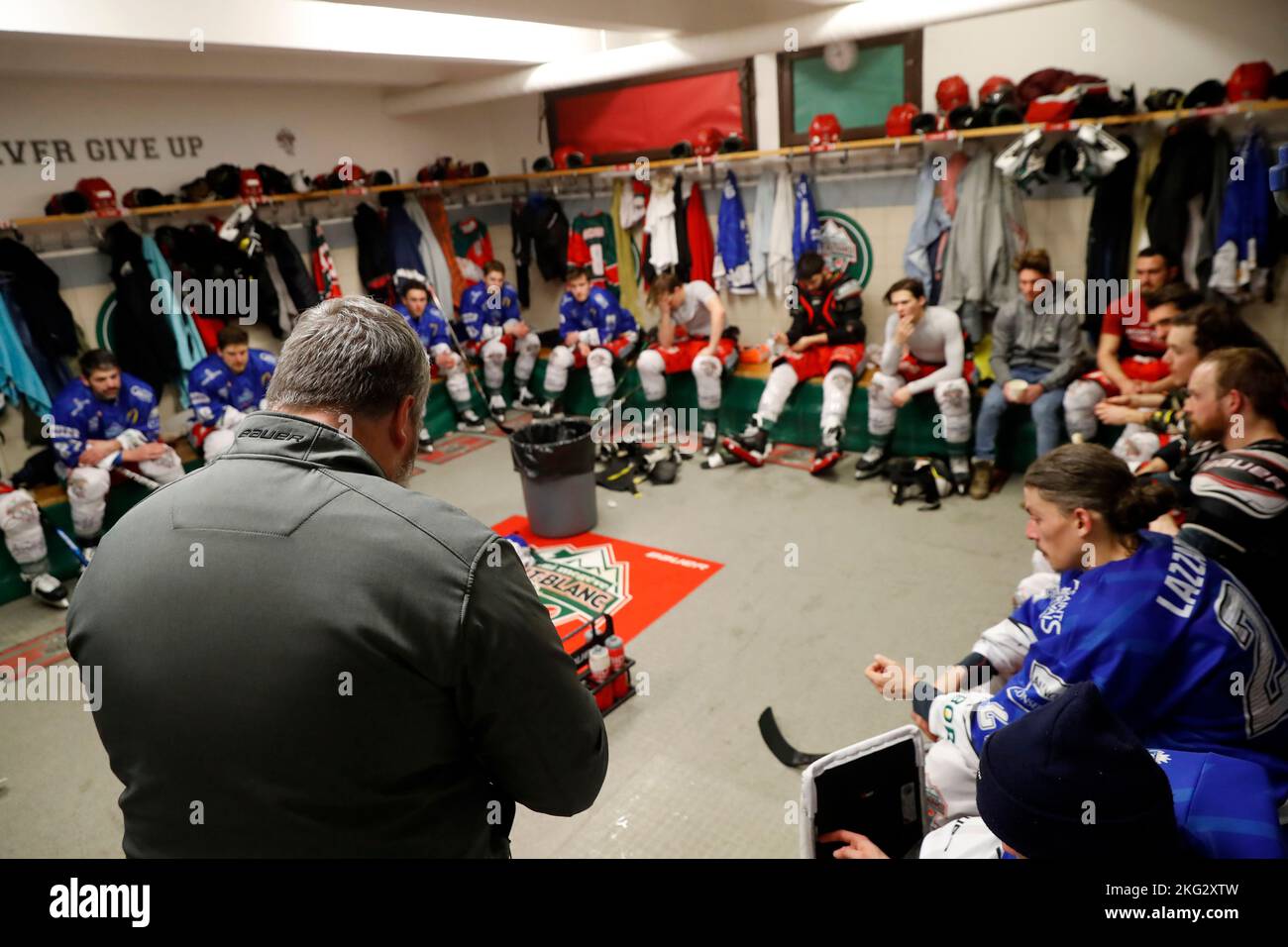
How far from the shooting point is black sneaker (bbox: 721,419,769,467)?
5.25 metres

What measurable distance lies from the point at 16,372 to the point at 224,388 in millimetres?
1078

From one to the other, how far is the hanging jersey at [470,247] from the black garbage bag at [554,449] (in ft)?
11.7

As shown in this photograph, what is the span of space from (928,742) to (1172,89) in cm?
396

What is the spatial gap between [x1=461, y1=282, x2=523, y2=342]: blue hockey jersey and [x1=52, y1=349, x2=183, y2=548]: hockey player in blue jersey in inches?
107

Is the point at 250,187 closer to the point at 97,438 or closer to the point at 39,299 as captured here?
the point at 39,299

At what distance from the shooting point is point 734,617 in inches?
139

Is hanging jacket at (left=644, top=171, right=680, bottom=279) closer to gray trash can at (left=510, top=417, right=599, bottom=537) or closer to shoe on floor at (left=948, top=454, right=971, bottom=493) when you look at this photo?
gray trash can at (left=510, top=417, right=599, bottom=537)

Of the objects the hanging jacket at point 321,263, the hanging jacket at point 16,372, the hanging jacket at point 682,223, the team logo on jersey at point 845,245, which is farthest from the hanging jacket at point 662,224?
the hanging jacket at point 16,372

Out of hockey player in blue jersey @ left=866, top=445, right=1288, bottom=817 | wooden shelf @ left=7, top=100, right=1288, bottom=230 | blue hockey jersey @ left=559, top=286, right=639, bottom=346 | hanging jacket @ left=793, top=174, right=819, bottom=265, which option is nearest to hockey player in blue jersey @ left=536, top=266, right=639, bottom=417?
blue hockey jersey @ left=559, top=286, right=639, bottom=346

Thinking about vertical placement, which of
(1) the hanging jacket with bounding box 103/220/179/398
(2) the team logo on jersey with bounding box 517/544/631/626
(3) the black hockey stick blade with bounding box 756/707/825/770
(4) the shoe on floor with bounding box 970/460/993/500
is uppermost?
(1) the hanging jacket with bounding box 103/220/179/398

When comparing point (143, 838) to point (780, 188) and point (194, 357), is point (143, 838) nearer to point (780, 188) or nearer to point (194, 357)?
point (194, 357)

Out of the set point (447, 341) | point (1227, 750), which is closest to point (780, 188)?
point (447, 341)

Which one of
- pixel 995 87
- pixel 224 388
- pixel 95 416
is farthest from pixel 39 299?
pixel 995 87
